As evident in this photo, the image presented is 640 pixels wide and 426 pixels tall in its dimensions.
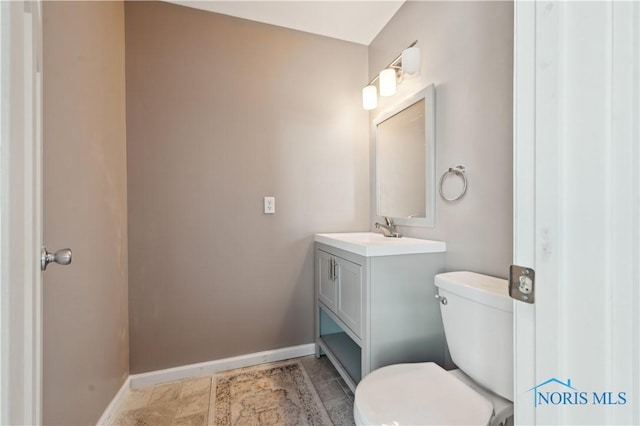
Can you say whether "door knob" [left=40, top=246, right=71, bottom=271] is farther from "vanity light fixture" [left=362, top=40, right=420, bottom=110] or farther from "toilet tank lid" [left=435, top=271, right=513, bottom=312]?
"vanity light fixture" [left=362, top=40, right=420, bottom=110]

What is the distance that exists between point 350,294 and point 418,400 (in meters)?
0.59

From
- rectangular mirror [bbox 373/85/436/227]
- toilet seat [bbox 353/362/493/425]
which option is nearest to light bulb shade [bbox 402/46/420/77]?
rectangular mirror [bbox 373/85/436/227]

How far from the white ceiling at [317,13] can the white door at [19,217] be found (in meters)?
1.38

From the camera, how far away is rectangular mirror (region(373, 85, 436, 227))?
147cm

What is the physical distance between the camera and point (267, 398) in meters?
1.50

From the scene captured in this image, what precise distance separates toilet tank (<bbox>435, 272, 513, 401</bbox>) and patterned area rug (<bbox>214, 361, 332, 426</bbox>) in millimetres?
785

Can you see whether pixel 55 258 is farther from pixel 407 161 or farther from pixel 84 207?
pixel 407 161

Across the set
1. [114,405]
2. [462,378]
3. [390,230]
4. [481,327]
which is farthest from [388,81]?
[114,405]

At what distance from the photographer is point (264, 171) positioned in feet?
6.20

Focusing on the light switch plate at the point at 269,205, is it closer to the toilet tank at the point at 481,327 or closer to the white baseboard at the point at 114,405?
the toilet tank at the point at 481,327

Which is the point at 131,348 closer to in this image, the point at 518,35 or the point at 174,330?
the point at 174,330

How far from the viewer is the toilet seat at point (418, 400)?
0.79m

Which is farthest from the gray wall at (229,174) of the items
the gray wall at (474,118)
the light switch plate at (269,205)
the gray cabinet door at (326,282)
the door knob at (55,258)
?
the door knob at (55,258)

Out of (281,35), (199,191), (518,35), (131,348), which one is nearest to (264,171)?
(199,191)
